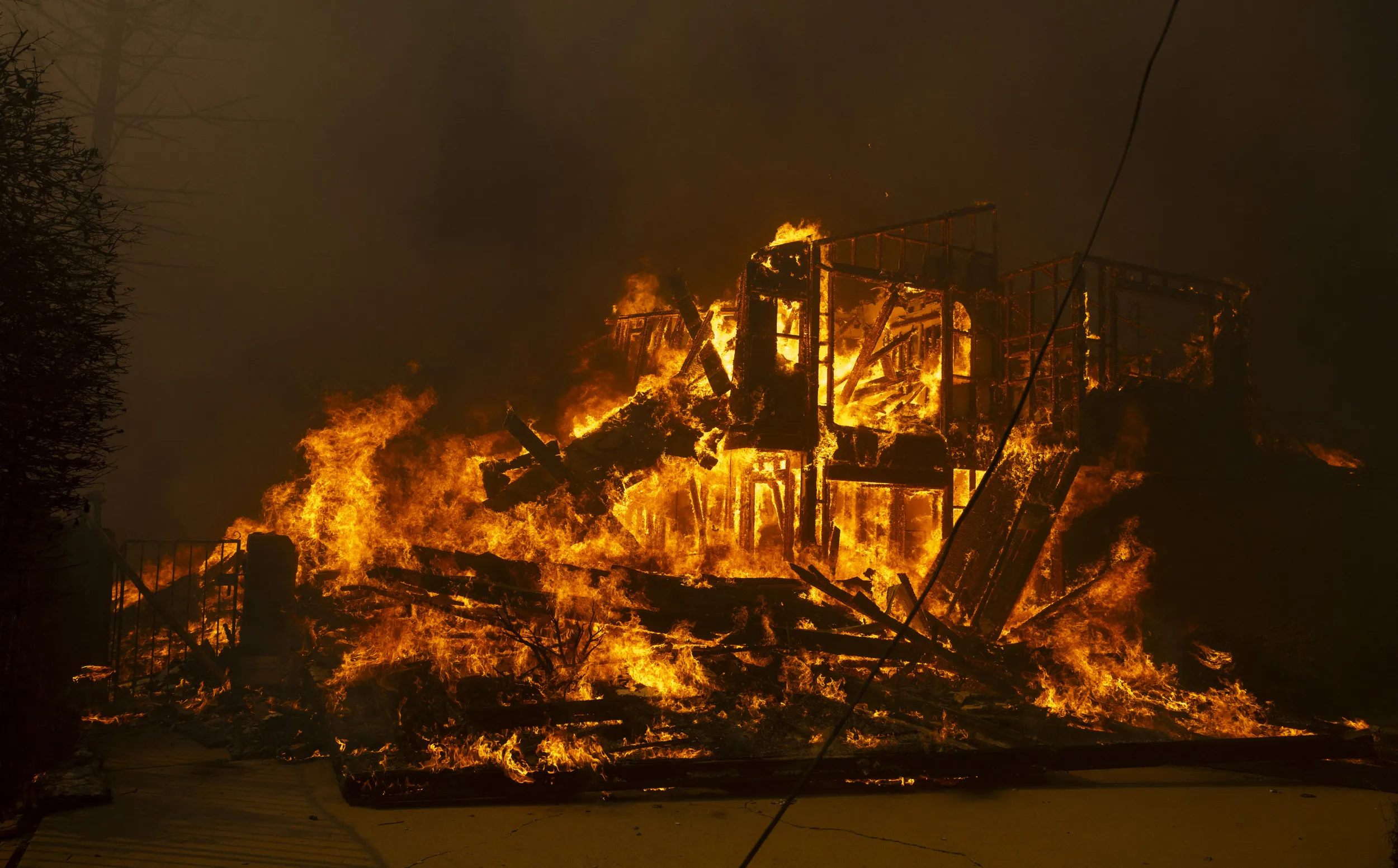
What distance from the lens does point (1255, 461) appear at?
16.9 metres

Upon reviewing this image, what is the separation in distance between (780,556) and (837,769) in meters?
8.11

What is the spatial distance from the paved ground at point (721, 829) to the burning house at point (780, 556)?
420 mm

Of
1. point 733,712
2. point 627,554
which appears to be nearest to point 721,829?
point 733,712

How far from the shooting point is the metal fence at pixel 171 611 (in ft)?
32.3

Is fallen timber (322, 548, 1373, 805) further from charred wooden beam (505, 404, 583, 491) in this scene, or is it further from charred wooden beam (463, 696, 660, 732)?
charred wooden beam (505, 404, 583, 491)

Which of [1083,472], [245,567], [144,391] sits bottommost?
[245,567]

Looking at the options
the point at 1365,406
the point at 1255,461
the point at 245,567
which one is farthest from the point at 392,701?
the point at 1365,406

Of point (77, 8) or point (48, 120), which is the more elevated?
point (77, 8)

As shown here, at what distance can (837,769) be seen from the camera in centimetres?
692

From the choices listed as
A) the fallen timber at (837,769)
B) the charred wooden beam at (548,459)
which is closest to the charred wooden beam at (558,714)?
the fallen timber at (837,769)

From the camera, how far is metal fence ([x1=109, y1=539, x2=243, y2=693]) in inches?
387

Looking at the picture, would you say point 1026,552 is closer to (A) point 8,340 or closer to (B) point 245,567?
(B) point 245,567

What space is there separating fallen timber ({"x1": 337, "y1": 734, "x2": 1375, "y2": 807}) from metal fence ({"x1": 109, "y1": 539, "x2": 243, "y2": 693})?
4231 mm

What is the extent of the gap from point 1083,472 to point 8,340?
16.1 metres
